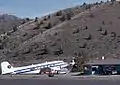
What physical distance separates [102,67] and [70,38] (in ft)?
86.5

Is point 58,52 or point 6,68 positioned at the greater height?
point 58,52

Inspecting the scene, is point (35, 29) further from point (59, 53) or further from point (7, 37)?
point (59, 53)

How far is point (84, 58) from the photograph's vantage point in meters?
102

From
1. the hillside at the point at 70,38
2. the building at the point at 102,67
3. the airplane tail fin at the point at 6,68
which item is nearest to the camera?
the building at the point at 102,67

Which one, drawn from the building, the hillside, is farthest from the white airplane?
the hillside

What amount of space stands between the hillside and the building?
10.6m

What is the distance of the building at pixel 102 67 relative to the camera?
90981 millimetres

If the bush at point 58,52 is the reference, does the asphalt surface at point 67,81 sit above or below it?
below

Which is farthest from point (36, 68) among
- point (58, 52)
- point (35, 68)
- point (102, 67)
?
point (102, 67)

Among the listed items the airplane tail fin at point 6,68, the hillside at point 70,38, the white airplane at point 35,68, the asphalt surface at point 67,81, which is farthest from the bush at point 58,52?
the asphalt surface at point 67,81

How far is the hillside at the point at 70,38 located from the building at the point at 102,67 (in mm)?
10623

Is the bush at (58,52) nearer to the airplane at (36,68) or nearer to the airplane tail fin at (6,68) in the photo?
the airplane at (36,68)

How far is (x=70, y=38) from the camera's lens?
118 m

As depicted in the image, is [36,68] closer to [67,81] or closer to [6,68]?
[6,68]
